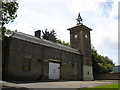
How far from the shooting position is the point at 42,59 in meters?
21.3

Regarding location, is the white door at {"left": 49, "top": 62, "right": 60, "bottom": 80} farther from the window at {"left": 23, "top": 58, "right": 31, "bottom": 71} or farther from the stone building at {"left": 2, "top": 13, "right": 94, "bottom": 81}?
the window at {"left": 23, "top": 58, "right": 31, "bottom": 71}

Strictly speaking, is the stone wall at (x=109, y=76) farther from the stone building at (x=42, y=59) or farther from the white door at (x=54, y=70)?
the white door at (x=54, y=70)

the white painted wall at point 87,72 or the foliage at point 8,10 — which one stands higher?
the foliage at point 8,10

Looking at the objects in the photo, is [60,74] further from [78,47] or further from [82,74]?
[78,47]

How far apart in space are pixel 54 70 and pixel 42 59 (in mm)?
3151

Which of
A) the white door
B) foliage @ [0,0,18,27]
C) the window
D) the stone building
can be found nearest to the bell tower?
the stone building

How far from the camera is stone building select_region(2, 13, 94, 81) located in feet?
57.3

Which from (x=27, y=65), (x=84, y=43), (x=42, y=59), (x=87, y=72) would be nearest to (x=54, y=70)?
(x=42, y=59)

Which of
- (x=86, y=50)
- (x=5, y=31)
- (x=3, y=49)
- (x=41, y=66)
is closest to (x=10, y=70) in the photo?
(x=3, y=49)

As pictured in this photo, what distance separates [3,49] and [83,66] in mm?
17476

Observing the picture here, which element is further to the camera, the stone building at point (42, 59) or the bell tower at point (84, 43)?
the bell tower at point (84, 43)

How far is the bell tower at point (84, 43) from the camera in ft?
102

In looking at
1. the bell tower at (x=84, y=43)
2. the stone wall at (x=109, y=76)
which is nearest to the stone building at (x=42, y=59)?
the bell tower at (x=84, y=43)

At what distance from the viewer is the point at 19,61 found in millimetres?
18094
